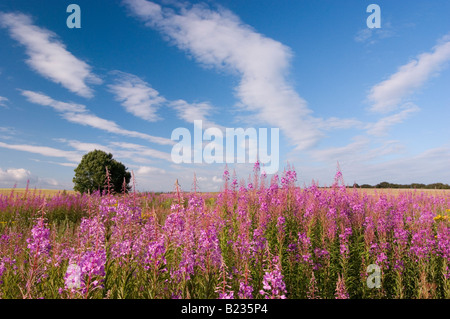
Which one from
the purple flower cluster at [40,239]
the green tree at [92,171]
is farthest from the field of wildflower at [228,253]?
the green tree at [92,171]

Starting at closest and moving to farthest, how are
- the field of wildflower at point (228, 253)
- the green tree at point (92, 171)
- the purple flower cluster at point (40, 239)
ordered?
the field of wildflower at point (228, 253), the purple flower cluster at point (40, 239), the green tree at point (92, 171)

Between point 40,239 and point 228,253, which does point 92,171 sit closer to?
point 228,253

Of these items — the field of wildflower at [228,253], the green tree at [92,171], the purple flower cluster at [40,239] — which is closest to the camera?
the field of wildflower at [228,253]

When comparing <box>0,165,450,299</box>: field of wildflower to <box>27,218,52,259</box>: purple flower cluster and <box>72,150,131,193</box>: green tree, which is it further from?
<box>72,150,131,193</box>: green tree

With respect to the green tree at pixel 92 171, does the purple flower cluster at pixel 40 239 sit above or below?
below

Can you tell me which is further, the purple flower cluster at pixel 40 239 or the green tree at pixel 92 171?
the green tree at pixel 92 171

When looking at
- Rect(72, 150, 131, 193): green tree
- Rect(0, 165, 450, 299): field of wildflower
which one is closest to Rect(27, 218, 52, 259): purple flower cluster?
Rect(0, 165, 450, 299): field of wildflower

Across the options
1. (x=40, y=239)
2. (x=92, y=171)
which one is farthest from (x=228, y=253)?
A: (x=92, y=171)

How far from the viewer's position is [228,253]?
6145 mm

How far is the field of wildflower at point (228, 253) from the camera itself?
3691 mm

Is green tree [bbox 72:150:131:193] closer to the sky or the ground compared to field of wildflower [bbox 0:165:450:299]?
closer to the sky

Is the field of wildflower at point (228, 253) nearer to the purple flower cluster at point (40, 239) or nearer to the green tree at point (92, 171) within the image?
the purple flower cluster at point (40, 239)

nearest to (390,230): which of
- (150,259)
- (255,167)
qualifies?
(255,167)

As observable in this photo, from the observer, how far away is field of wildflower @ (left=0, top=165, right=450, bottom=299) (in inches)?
145
